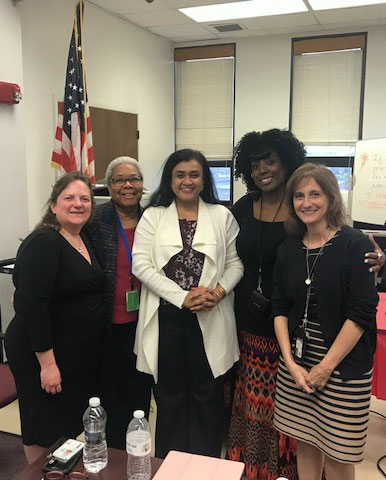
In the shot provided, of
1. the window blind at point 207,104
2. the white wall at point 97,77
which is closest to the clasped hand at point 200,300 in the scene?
the white wall at point 97,77

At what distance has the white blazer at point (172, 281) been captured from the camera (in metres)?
1.98

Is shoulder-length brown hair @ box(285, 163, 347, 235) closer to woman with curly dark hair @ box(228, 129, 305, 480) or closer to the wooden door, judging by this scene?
woman with curly dark hair @ box(228, 129, 305, 480)

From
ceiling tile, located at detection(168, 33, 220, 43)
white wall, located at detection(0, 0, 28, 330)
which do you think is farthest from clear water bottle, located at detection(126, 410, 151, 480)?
ceiling tile, located at detection(168, 33, 220, 43)

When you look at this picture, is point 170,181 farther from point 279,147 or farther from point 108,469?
point 108,469

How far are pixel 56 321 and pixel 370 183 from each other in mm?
3793

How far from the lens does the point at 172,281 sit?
198 centimetres

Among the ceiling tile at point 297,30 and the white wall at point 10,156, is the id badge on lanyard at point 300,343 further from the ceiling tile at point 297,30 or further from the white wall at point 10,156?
the ceiling tile at point 297,30

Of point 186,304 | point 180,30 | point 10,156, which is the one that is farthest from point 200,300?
point 180,30

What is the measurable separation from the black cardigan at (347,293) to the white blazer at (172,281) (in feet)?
1.35

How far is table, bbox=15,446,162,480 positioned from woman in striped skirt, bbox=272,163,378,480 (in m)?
0.60

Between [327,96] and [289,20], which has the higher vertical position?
[289,20]

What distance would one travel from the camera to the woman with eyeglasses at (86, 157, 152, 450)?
208cm

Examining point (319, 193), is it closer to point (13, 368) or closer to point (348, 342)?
point (348, 342)

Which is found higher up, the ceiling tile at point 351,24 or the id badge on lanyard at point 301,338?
the ceiling tile at point 351,24
